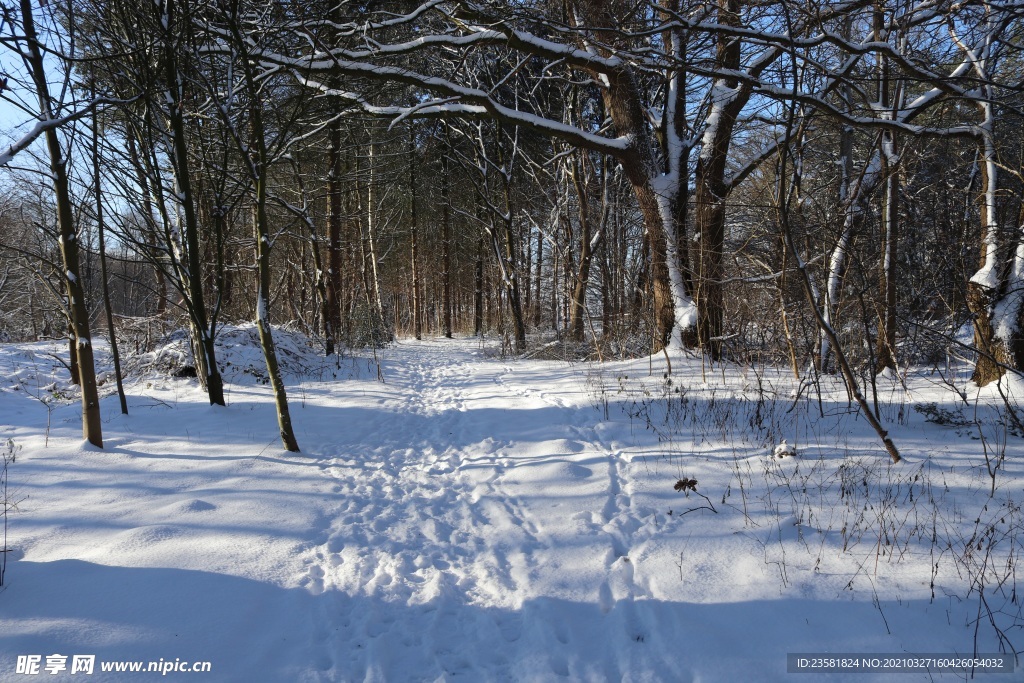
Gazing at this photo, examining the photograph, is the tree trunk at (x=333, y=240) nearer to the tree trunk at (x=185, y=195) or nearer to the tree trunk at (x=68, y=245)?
the tree trunk at (x=185, y=195)

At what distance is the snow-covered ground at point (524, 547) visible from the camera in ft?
7.41

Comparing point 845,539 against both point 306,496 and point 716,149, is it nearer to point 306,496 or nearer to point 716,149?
point 306,496

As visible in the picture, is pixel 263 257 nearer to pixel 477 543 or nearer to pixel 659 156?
pixel 477 543

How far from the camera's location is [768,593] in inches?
102

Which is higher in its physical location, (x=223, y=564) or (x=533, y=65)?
(x=533, y=65)

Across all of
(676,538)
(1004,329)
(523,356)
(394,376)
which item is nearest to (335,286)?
(394,376)

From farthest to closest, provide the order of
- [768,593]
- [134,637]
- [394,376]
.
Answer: [394,376], [768,593], [134,637]

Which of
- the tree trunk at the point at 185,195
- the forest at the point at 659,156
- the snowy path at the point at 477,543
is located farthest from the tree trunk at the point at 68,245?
the snowy path at the point at 477,543

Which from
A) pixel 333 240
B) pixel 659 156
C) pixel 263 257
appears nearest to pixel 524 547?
pixel 263 257

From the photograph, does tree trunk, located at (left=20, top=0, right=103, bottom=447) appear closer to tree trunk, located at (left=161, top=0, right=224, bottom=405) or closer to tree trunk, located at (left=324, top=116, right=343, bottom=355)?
tree trunk, located at (left=161, top=0, right=224, bottom=405)

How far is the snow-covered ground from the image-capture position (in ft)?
7.41

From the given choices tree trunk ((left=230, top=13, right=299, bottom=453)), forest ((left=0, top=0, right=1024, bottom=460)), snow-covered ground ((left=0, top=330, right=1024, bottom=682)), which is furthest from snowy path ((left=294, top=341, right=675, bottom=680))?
forest ((left=0, top=0, right=1024, bottom=460))

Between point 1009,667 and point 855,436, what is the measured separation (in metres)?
2.90

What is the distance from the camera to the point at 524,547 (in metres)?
3.29
